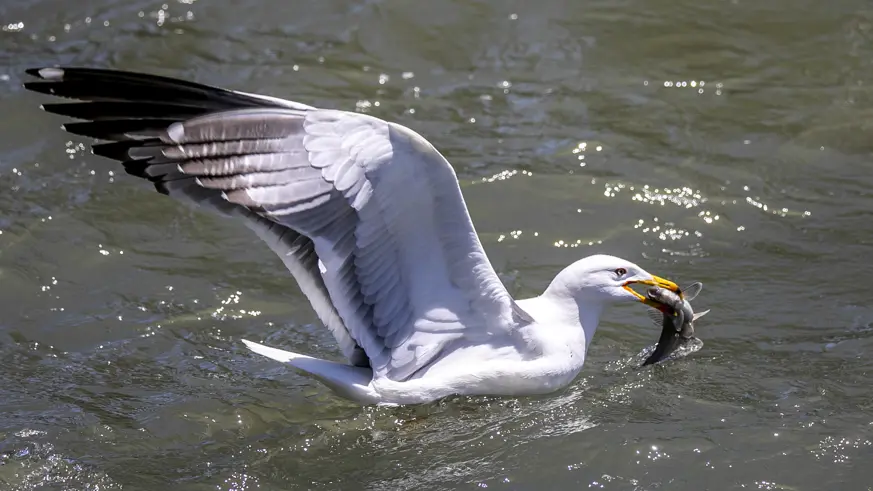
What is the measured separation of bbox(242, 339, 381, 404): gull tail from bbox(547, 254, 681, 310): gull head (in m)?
Answer: 1.08

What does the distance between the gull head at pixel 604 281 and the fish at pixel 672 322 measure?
6cm

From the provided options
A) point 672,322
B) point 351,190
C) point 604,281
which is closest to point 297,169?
point 351,190

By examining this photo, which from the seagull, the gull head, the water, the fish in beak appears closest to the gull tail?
the seagull

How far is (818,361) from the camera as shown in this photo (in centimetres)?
573

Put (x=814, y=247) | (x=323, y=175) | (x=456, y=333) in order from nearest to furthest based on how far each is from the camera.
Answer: (x=323, y=175) < (x=456, y=333) < (x=814, y=247)

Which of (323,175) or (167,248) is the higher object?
(323,175)

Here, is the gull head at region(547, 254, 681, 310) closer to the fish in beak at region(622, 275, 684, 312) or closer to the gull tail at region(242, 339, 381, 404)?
the fish in beak at region(622, 275, 684, 312)

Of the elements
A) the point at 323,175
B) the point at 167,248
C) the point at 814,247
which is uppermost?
the point at 323,175

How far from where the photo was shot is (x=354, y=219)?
5090 mm

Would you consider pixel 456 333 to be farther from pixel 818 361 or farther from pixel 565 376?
pixel 818 361

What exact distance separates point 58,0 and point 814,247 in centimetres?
670

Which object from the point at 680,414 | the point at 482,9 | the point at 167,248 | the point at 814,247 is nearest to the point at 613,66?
the point at 482,9

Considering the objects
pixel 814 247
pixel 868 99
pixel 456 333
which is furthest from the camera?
pixel 868 99

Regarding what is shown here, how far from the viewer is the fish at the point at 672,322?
5.62m
